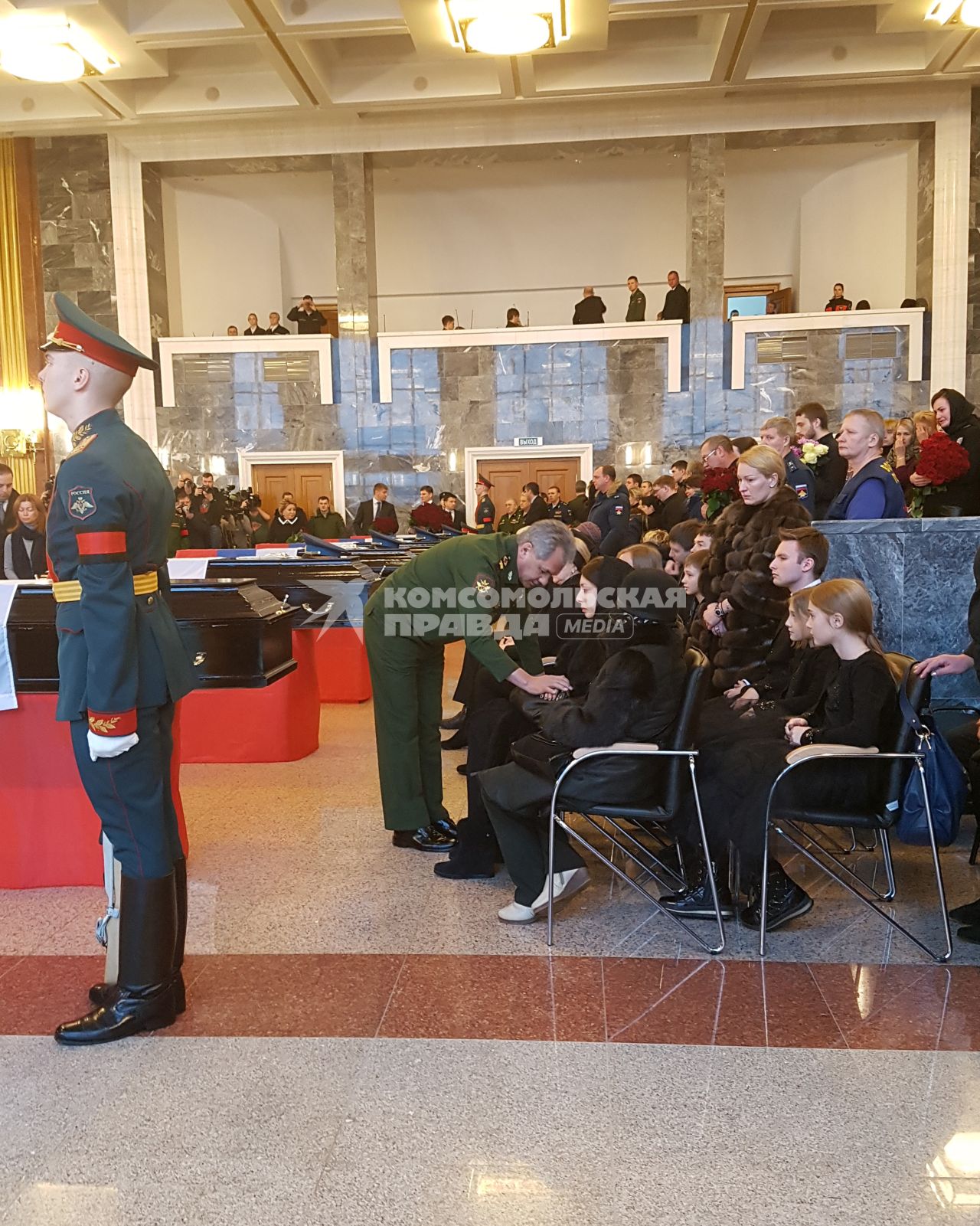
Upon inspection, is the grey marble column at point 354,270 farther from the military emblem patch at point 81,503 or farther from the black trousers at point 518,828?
the military emblem patch at point 81,503

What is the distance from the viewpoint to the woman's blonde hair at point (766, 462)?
163 inches

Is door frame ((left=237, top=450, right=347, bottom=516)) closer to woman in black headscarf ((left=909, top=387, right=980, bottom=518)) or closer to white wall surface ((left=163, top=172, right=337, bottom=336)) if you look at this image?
white wall surface ((left=163, top=172, right=337, bottom=336))

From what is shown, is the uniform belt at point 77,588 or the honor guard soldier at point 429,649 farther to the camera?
the honor guard soldier at point 429,649

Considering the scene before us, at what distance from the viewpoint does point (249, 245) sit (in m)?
16.9

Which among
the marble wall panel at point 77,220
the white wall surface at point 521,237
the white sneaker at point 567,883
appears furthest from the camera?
the white wall surface at point 521,237

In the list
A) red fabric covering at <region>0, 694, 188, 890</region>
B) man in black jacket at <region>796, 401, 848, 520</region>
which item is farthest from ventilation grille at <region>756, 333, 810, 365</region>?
red fabric covering at <region>0, 694, 188, 890</region>

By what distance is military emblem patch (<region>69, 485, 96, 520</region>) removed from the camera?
231cm

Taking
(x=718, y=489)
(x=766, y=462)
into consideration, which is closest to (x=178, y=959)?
(x=766, y=462)

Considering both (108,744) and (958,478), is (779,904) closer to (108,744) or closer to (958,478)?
(108,744)

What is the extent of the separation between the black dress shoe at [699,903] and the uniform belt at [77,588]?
6.01ft

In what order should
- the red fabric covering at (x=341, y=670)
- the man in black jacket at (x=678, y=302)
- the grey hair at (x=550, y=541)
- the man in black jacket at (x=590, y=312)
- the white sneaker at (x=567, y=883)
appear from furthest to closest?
the man in black jacket at (x=590, y=312) → the man in black jacket at (x=678, y=302) → the red fabric covering at (x=341, y=670) → the grey hair at (x=550, y=541) → the white sneaker at (x=567, y=883)

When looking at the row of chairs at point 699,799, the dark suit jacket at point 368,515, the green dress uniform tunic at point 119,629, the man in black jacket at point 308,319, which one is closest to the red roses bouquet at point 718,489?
the row of chairs at point 699,799

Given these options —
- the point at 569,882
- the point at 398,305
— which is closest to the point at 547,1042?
the point at 569,882

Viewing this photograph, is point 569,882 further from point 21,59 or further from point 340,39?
point 340,39
